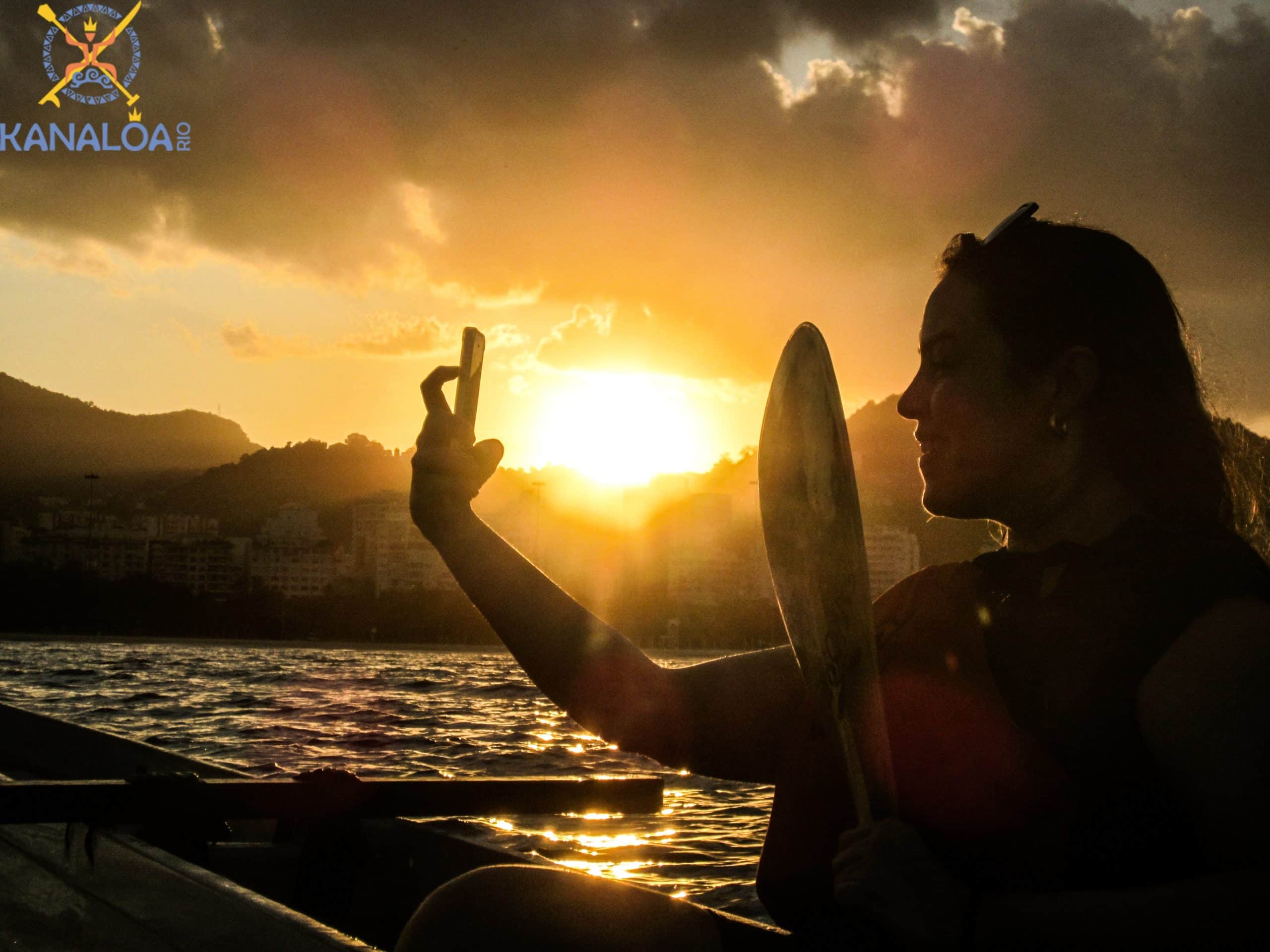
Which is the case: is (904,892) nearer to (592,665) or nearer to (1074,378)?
(592,665)

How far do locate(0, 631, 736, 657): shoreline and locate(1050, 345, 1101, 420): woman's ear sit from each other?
75895 mm

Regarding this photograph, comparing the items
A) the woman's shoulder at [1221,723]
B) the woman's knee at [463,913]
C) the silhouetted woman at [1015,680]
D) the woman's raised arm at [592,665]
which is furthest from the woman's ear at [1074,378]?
the woman's knee at [463,913]

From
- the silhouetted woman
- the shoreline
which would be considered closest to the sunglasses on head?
the silhouetted woman

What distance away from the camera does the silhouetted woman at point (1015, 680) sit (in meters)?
1.06

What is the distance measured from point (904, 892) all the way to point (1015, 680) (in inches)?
11.2

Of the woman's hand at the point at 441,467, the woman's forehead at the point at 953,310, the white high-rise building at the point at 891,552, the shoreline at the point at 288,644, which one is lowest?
the shoreline at the point at 288,644

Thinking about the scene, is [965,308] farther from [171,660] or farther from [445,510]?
[171,660]

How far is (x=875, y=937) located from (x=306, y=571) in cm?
11455

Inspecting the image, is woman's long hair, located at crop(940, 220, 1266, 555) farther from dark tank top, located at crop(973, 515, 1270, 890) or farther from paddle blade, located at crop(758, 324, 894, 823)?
paddle blade, located at crop(758, 324, 894, 823)

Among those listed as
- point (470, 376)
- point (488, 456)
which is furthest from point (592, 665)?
point (470, 376)

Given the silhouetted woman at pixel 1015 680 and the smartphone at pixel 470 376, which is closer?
the silhouetted woman at pixel 1015 680

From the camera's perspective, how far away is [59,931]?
232 cm

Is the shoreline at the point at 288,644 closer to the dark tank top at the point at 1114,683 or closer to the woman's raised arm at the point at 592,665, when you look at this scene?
the woman's raised arm at the point at 592,665

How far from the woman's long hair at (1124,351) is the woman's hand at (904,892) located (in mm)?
584
